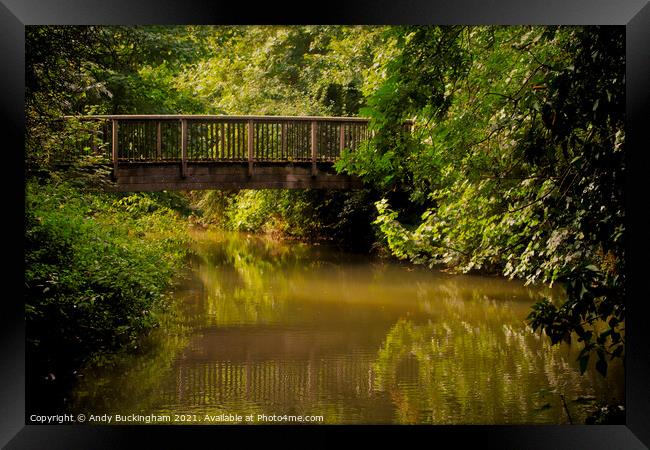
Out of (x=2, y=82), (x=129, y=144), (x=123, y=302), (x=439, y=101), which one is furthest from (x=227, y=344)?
(x=129, y=144)

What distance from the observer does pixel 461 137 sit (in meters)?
6.64

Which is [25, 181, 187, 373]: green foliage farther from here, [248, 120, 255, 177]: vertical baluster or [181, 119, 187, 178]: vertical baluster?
[248, 120, 255, 177]: vertical baluster

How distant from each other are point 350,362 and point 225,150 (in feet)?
23.3

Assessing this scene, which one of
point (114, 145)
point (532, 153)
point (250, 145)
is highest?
point (250, 145)

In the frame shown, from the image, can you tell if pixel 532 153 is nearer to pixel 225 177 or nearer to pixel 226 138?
pixel 225 177

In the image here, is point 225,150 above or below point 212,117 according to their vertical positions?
below

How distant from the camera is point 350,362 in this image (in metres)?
7.02

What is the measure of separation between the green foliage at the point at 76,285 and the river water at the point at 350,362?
0.26 m

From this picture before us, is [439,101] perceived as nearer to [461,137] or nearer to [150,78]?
[461,137]

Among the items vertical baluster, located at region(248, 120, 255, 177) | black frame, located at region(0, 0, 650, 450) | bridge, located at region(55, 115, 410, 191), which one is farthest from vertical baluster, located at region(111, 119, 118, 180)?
black frame, located at region(0, 0, 650, 450)

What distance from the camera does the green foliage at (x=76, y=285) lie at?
5.89 metres

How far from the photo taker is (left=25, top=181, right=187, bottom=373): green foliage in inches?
232

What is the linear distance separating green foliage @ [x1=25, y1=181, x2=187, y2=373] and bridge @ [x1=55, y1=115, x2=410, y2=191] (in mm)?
4222
